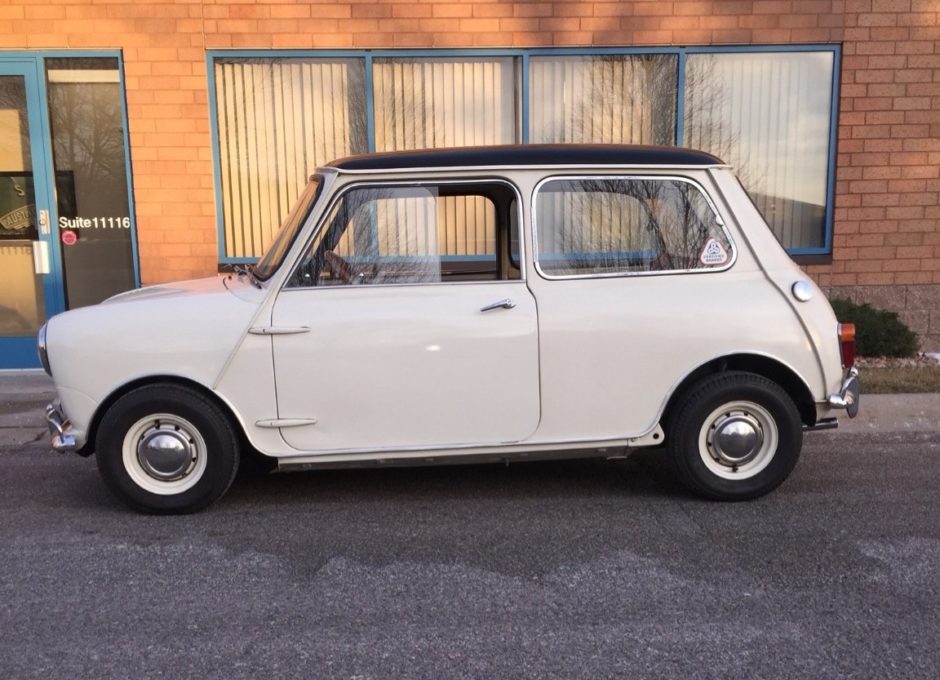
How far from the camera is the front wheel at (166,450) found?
14.8 ft

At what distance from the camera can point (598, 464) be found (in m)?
5.65

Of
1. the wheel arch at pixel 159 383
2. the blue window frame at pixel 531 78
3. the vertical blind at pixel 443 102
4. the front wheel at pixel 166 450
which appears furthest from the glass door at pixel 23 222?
the front wheel at pixel 166 450

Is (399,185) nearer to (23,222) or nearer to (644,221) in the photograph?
(644,221)

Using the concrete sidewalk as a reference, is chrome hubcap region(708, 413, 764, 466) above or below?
above

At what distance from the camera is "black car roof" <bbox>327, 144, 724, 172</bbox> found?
464 centimetres

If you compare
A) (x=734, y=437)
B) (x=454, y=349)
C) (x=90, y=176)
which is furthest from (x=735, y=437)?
(x=90, y=176)

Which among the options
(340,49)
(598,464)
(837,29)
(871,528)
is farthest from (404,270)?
(837,29)

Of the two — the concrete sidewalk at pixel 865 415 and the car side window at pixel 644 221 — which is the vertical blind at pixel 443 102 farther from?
the car side window at pixel 644 221

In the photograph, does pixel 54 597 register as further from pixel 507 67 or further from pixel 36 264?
pixel 507 67

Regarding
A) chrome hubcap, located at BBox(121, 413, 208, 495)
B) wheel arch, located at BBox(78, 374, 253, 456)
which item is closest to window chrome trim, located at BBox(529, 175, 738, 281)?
wheel arch, located at BBox(78, 374, 253, 456)

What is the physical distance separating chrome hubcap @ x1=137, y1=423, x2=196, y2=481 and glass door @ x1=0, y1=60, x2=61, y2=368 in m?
4.67

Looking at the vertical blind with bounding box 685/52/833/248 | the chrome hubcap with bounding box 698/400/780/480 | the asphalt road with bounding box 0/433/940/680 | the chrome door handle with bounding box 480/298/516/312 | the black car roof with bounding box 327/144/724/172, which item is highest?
the vertical blind with bounding box 685/52/833/248

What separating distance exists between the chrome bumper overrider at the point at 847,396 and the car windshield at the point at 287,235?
299 cm

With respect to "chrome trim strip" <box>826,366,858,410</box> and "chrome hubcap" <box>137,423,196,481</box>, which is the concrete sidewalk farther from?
"chrome hubcap" <box>137,423,196,481</box>
